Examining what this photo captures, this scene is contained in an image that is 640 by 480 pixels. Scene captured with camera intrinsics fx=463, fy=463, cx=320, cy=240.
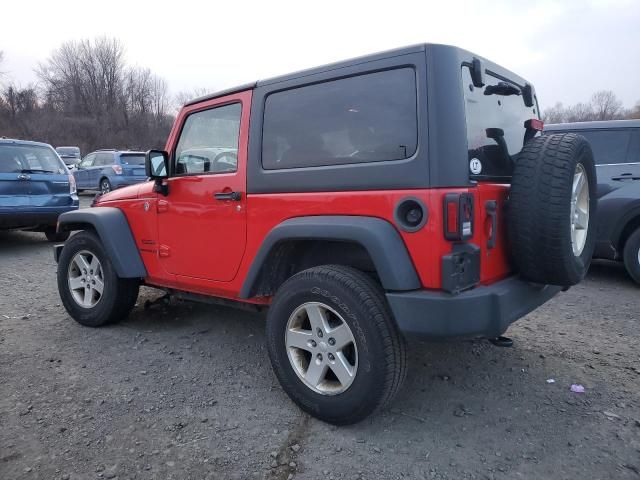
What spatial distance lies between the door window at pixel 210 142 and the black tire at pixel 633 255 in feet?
Answer: 15.1

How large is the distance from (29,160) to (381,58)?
713cm

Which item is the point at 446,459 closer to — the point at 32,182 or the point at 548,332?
the point at 548,332

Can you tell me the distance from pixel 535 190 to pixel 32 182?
7510mm

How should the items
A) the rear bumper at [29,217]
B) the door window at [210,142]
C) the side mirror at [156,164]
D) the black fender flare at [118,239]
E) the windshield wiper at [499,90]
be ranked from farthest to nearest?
the rear bumper at [29,217] < the black fender flare at [118,239] < the side mirror at [156,164] < the door window at [210,142] < the windshield wiper at [499,90]

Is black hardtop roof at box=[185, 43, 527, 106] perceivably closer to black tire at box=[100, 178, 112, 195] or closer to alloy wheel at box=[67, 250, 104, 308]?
alloy wheel at box=[67, 250, 104, 308]

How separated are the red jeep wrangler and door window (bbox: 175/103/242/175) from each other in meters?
0.02

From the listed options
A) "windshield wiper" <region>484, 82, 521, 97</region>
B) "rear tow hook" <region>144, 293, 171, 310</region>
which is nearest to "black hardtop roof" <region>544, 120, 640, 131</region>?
"windshield wiper" <region>484, 82, 521, 97</region>

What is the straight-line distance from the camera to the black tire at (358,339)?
2.31m

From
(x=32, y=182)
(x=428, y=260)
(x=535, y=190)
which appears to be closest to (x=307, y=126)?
(x=428, y=260)

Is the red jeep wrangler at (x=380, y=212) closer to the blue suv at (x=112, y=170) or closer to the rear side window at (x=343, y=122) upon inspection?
the rear side window at (x=343, y=122)

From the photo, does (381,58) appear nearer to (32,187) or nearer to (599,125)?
(599,125)

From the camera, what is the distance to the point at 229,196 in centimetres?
305

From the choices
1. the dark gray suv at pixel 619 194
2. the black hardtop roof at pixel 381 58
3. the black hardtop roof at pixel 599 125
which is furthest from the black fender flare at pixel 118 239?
the dark gray suv at pixel 619 194

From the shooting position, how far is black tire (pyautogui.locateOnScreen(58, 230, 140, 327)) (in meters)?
3.90
